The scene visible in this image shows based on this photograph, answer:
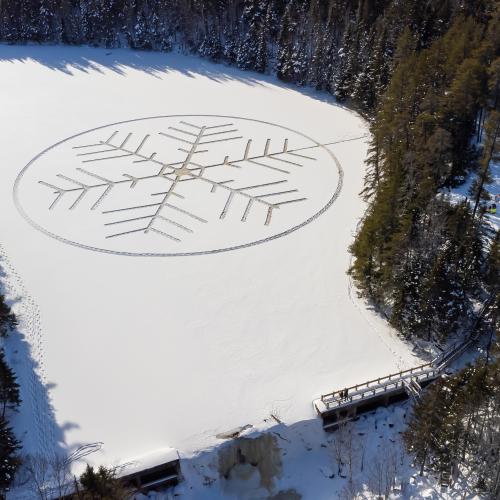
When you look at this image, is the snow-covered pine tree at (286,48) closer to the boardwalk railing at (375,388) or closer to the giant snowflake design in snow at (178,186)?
the giant snowflake design in snow at (178,186)

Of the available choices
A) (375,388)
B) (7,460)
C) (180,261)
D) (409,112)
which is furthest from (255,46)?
(7,460)

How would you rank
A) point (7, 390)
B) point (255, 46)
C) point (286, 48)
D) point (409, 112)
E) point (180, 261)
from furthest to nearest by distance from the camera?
point (255, 46), point (286, 48), point (409, 112), point (180, 261), point (7, 390)

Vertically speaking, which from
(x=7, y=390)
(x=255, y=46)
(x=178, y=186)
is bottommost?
(x=7, y=390)

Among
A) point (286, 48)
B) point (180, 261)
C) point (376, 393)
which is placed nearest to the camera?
point (376, 393)

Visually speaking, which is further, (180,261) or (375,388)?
(180,261)

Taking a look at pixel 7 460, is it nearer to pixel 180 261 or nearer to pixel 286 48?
pixel 180 261

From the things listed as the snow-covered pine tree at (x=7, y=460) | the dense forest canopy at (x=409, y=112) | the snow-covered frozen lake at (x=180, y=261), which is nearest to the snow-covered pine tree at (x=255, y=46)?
the dense forest canopy at (x=409, y=112)

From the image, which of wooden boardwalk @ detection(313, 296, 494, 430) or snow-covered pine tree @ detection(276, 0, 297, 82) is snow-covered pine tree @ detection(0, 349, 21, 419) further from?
snow-covered pine tree @ detection(276, 0, 297, 82)

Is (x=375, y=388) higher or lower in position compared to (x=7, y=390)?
higher

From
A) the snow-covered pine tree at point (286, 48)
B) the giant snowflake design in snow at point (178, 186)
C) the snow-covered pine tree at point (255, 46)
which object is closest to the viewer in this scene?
the giant snowflake design in snow at point (178, 186)
